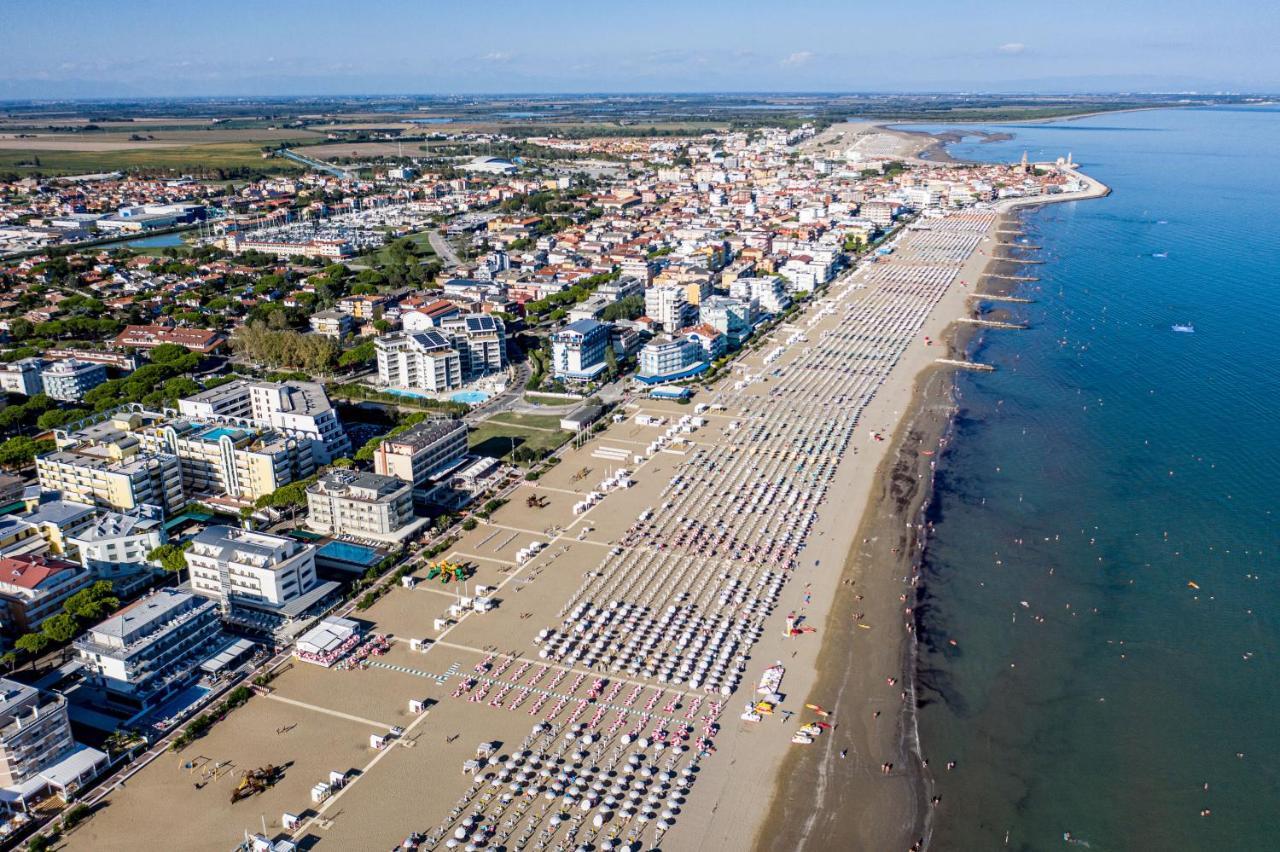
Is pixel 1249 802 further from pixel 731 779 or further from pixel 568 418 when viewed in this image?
pixel 568 418

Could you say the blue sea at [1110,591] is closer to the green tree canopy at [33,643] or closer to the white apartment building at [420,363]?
the green tree canopy at [33,643]

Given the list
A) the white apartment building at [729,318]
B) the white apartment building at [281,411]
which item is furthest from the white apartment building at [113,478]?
the white apartment building at [729,318]

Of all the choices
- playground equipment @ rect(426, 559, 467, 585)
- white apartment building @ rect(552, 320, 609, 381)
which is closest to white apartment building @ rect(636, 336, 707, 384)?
white apartment building @ rect(552, 320, 609, 381)

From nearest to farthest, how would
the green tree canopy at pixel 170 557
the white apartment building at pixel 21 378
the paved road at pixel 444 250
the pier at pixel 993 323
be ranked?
the green tree canopy at pixel 170 557 < the white apartment building at pixel 21 378 < the pier at pixel 993 323 < the paved road at pixel 444 250

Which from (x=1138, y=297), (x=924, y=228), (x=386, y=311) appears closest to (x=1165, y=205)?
(x=924, y=228)

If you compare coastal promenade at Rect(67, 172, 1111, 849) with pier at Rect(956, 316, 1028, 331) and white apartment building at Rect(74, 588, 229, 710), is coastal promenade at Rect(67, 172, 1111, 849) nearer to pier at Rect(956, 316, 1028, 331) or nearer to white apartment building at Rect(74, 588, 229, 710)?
white apartment building at Rect(74, 588, 229, 710)

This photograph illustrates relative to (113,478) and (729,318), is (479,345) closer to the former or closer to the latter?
(729,318)
